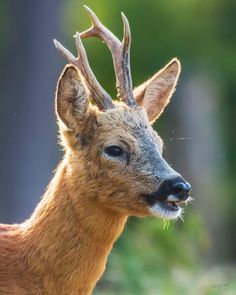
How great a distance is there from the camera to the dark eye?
11.2 metres

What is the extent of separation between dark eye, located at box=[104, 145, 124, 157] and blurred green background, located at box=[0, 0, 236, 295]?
2.91 metres

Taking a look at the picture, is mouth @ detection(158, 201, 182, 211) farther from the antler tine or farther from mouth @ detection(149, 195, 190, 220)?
the antler tine

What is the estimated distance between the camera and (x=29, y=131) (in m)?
22.5

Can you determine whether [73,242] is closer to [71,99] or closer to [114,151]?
[114,151]

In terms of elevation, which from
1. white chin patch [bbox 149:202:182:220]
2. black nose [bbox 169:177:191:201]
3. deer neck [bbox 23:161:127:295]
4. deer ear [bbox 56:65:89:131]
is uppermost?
deer ear [bbox 56:65:89:131]

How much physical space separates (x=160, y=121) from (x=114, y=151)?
23.6m

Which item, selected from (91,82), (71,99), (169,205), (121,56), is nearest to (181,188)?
(169,205)

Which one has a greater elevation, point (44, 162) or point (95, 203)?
point (44, 162)

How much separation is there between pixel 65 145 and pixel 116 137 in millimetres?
429

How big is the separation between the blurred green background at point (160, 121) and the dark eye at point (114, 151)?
291 cm

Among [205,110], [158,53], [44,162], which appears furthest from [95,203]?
[205,110]

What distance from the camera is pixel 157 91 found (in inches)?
480

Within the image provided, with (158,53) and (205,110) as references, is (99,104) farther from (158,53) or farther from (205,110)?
(205,110)

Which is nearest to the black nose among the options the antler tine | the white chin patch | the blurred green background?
the white chin patch
